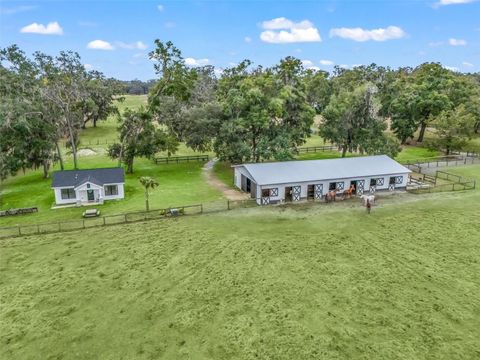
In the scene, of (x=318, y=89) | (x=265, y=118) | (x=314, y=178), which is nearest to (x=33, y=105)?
(x=265, y=118)

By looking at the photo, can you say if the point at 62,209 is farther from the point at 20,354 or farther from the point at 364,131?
the point at 364,131

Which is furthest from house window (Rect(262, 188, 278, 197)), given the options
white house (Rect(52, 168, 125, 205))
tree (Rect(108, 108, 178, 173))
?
tree (Rect(108, 108, 178, 173))

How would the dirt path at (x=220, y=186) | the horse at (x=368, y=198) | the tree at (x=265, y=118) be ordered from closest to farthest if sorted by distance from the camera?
the horse at (x=368, y=198)
the dirt path at (x=220, y=186)
the tree at (x=265, y=118)

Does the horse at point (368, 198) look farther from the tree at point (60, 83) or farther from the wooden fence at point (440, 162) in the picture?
the tree at point (60, 83)

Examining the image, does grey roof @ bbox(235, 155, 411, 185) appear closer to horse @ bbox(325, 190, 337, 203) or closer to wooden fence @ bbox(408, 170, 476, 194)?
horse @ bbox(325, 190, 337, 203)

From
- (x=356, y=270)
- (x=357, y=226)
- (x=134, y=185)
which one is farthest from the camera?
(x=134, y=185)

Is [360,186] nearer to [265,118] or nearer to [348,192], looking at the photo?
[348,192]

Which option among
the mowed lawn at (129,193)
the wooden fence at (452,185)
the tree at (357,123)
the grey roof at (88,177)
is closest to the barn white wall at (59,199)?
the grey roof at (88,177)

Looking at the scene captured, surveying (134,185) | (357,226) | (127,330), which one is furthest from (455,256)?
(134,185)
